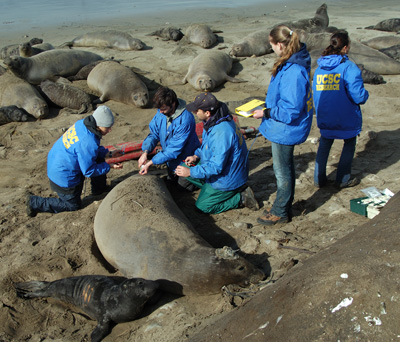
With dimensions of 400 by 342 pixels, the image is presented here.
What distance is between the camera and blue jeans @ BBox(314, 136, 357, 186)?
477cm

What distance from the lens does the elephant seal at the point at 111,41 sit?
12703 mm

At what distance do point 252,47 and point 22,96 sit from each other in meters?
6.43

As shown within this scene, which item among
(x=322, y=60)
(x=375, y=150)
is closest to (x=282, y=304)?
(x=322, y=60)

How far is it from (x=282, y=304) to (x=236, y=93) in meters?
7.12

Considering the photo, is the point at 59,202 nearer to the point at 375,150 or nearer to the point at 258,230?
the point at 258,230

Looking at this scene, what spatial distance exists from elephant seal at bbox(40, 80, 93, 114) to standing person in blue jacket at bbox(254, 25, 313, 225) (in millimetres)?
5422

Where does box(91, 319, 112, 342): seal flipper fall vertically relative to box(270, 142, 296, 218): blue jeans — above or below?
below

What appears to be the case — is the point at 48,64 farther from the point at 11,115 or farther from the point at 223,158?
the point at 223,158

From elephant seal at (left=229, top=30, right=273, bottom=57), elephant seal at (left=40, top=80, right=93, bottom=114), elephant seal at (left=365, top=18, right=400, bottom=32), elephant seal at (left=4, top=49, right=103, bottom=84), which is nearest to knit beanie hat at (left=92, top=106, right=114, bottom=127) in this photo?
elephant seal at (left=40, top=80, right=93, bottom=114)

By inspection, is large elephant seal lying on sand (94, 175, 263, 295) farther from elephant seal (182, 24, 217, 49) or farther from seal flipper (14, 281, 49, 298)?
elephant seal (182, 24, 217, 49)

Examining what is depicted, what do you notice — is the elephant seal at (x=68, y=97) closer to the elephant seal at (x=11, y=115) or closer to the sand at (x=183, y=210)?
the sand at (x=183, y=210)

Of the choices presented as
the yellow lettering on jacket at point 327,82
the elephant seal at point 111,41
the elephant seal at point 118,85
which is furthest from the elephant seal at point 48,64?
the yellow lettering on jacket at point 327,82

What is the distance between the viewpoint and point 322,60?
4.58 m

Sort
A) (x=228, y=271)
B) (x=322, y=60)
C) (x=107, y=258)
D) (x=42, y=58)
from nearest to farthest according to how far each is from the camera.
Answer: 1. (x=228, y=271)
2. (x=107, y=258)
3. (x=322, y=60)
4. (x=42, y=58)
